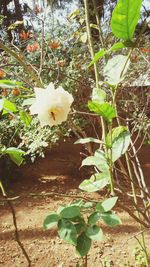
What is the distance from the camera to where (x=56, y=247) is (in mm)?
2879

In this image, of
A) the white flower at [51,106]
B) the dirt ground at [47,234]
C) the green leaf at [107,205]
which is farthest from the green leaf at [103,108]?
the dirt ground at [47,234]

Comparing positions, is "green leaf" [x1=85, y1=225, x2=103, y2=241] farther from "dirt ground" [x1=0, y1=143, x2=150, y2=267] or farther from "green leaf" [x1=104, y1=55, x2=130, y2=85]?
"dirt ground" [x1=0, y1=143, x2=150, y2=267]

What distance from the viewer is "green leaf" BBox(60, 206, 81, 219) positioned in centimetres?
71

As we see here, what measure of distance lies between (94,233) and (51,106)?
0.94 ft

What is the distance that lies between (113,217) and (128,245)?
2.29 metres

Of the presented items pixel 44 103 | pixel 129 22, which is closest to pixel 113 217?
pixel 44 103

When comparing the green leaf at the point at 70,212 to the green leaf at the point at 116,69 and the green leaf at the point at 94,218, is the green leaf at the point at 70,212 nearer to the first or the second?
the green leaf at the point at 94,218

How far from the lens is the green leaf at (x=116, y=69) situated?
2.21ft

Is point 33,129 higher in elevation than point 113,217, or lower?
lower

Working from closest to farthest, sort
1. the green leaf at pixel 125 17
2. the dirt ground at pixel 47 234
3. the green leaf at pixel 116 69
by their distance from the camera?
the green leaf at pixel 125 17 < the green leaf at pixel 116 69 < the dirt ground at pixel 47 234

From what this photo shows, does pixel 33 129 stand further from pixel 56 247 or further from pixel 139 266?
pixel 139 266

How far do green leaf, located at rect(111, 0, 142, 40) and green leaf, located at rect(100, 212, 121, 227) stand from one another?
36 centimetres

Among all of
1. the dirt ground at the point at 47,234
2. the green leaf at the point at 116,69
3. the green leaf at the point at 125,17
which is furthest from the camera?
the dirt ground at the point at 47,234

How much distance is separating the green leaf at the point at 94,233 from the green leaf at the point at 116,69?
1.02 ft
